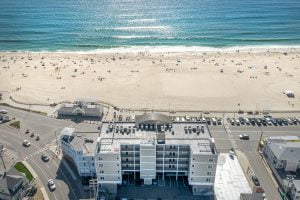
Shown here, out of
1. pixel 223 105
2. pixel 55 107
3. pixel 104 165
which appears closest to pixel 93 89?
pixel 55 107

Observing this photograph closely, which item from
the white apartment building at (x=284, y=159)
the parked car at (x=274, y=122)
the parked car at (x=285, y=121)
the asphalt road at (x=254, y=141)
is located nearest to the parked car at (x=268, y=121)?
the parked car at (x=274, y=122)

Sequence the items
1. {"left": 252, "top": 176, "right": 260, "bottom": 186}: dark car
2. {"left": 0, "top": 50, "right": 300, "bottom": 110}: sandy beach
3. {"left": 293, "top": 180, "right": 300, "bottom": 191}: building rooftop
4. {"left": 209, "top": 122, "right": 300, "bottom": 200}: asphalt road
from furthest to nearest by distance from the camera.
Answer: {"left": 0, "top": 50, "right": 300, "bottom": 110}: sandy beach → {"left": 209, "top": 122, "right": 300, "bottom": 200}: asphalt road → {"left": 252, "top": 176, "right": 260, "bottom": 186}: dark car → {"left": 293, "top": 180, "right": 300, "bottom": 191}: building rooftop

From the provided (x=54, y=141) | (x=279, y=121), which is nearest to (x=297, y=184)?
(x=279, y=121)

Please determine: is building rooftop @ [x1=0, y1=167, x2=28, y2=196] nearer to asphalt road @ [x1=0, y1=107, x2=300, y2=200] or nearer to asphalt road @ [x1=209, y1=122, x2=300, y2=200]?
asphalt road @ [x1=0, y1=107, x2=300, y2=200]

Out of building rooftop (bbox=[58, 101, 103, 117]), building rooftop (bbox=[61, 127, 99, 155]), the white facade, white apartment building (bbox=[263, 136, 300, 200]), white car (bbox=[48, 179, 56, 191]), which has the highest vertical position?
building rooftop (bbox=[58, 101, 103, 117])

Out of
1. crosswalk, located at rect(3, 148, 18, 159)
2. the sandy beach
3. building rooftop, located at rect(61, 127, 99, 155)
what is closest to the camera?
building rooftop, located at rect(61, 127, 99, 155)

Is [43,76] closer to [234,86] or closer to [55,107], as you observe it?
[55,107]

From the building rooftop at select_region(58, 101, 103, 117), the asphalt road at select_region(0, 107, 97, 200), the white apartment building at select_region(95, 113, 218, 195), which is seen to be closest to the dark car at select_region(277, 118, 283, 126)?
the white apartment building at select_region(95, 113, 218, 195)
